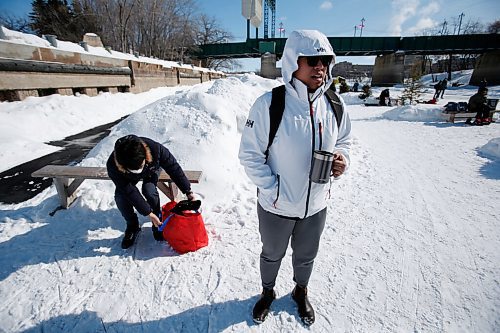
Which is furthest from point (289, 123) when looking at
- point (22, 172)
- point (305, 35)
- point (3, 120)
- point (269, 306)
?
point (3, 120)

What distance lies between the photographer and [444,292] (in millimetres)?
2230

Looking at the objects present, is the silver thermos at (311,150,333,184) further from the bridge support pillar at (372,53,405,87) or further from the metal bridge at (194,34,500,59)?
the bridge support pillar at (372,53,405,87)

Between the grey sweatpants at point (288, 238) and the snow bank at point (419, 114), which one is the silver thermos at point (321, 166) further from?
the snow bank at point (419, 114)

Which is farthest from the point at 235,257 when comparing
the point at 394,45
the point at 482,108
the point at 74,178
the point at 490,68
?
the point at 490,68

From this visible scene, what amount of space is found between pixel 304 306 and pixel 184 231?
1.41 metres

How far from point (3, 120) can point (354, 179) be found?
9.05m

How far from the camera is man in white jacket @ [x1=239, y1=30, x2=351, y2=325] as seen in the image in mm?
1476

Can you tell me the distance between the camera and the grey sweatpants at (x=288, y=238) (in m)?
1.72

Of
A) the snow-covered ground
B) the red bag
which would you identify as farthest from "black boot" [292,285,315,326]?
the red bag

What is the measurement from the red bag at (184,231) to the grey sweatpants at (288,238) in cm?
103

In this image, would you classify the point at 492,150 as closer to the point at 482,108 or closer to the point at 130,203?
the point at 482,108

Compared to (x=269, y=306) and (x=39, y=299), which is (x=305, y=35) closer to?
(x=269, y=306)

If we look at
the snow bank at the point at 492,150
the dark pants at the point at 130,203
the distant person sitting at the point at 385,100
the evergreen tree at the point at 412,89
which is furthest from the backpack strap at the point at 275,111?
the distant person sitting at the point at 385,100

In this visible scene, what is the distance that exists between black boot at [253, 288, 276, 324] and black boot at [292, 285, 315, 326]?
22 cm
